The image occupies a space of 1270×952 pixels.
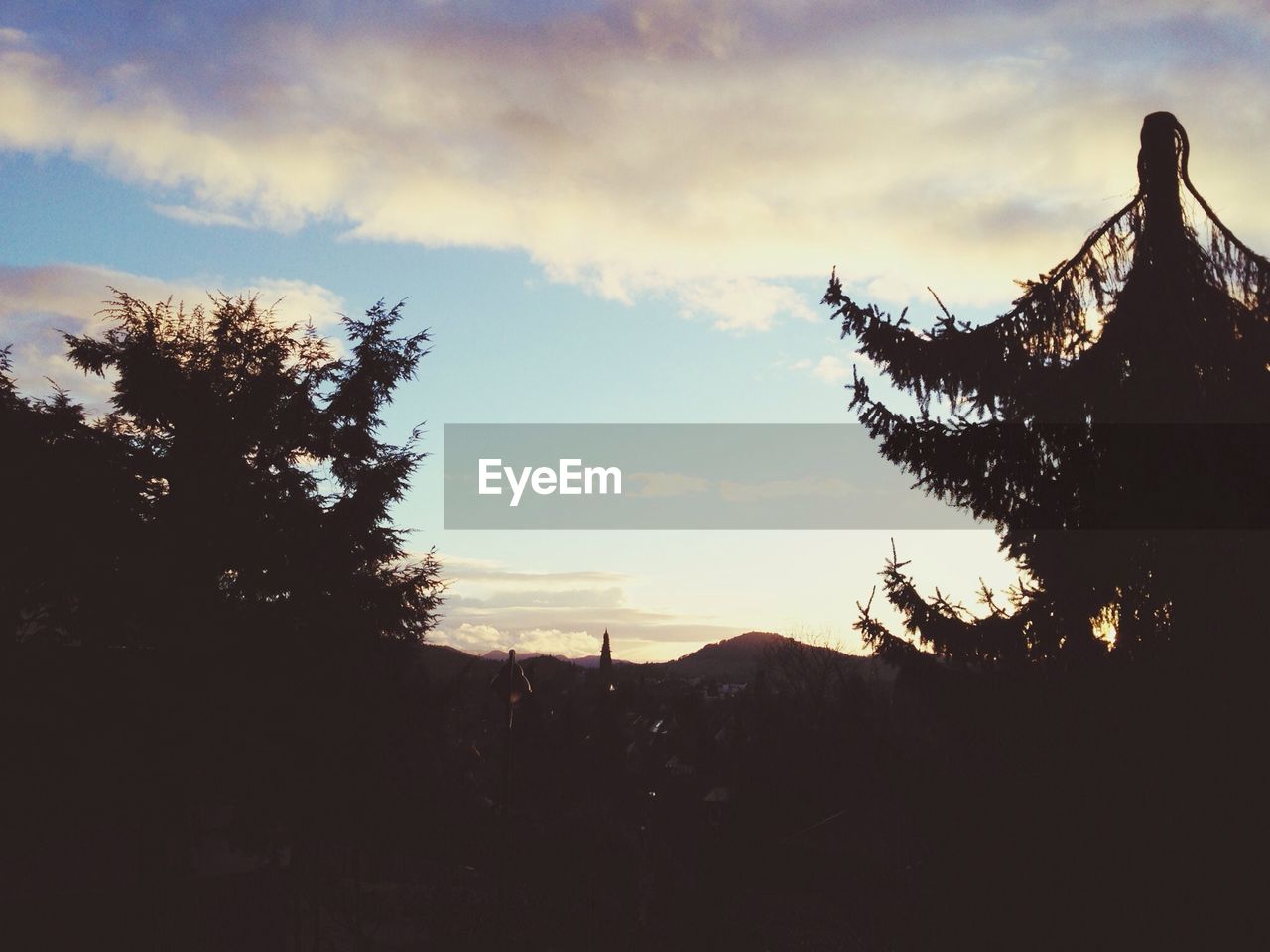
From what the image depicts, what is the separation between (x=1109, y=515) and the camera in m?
7.68

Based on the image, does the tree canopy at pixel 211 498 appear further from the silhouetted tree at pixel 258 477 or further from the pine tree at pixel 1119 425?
the pine tree at pixel 1119 425

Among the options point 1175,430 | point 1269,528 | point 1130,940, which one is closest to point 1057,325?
point 1175,430

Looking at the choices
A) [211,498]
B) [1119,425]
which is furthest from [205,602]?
[1119,425]

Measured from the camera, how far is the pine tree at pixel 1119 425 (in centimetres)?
729

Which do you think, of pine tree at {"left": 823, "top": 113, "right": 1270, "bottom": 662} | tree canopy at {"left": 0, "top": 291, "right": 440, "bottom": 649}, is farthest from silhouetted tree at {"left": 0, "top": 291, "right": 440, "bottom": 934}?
pine tree at {"left": 823, "top": 113, "right": 1270, "bottom": 662}

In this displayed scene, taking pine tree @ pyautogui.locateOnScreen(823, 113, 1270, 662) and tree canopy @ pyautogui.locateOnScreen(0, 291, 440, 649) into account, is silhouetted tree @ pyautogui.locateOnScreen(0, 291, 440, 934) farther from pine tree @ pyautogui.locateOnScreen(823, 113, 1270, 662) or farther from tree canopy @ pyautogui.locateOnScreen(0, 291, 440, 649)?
pine tree @ pyautogui.locateOnScreen(823, 113, 1270, 662)

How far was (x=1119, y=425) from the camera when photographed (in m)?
7.59

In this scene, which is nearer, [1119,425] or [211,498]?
[1119,425]

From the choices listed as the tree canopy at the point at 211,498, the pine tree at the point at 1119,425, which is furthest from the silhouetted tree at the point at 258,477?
the pine tree at the point at 1119,425

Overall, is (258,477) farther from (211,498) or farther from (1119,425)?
(1119,425)

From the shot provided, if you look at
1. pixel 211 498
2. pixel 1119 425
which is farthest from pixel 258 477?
pixel 1119 425

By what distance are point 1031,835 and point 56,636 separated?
45.8 ft

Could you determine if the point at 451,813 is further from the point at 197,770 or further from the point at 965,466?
the point at 965,466

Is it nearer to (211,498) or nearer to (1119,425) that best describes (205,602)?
(211,498)
